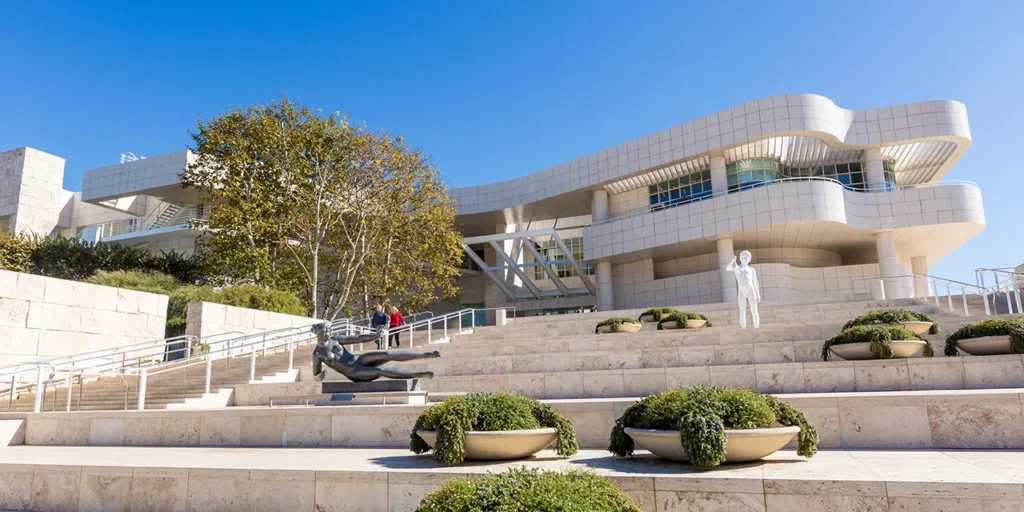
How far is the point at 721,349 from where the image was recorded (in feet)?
36.4

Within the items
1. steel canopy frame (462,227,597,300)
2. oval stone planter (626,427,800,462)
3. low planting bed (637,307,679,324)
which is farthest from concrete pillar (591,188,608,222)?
oval stone planter (626,427,800,462)

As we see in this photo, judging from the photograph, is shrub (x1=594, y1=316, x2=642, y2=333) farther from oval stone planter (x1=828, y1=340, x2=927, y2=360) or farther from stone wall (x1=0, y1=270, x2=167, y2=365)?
stone wall (x1=0, y1=270, x2=167, y2=365)

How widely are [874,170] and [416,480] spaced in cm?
3211

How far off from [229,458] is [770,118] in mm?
28829

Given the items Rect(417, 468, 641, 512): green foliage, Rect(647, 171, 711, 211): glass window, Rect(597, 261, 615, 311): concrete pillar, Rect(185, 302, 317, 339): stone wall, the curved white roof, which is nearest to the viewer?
Rect(417, 468, 641, 512): green foliage

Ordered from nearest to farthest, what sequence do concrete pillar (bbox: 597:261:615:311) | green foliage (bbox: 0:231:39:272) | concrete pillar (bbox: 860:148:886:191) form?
green foliage (bbox: 0:231:39:272) < concrete pillar (bbox: 860:148:886:191) < concrete pillar (bbox: 597:261:615:311)

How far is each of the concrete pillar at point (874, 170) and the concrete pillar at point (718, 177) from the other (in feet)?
21.8

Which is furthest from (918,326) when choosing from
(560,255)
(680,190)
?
(560,255)

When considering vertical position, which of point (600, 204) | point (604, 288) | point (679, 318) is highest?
point (600, 204)

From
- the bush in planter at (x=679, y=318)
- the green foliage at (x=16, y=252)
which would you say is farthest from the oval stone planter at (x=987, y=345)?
the green foliage at (x=16, y=252)

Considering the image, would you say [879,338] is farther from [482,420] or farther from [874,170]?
[874,170]

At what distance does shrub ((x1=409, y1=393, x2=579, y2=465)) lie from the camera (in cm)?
577

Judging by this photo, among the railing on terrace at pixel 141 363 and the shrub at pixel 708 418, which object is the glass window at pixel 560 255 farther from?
the shrub at pixel 708 418

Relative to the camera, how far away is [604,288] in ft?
119
